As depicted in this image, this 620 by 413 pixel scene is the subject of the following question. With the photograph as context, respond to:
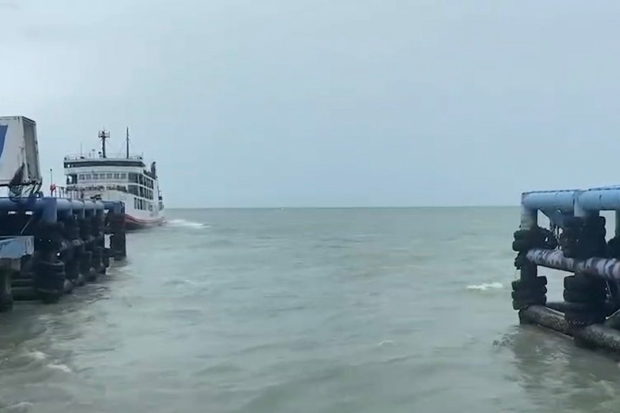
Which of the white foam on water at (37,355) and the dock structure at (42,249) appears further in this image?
the dock structure at (42,249)

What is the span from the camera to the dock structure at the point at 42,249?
60.4ft

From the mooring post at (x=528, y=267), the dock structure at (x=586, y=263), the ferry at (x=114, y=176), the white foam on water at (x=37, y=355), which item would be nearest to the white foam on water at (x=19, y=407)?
the white foam on water at (x=37, y=355)

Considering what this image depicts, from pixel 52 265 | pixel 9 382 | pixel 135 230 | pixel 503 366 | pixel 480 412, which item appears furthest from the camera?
pixel 135 230

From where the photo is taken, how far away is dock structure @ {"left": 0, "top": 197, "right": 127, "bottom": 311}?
18406 millimetres

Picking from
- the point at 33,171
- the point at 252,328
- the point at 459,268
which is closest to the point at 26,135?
the point at 33,171

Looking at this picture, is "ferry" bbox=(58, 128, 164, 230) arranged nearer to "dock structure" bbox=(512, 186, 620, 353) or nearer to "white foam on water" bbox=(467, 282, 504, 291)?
"white foam on water" bbox=(467, 282, 504, 291)

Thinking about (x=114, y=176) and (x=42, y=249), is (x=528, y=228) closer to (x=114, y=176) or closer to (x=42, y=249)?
(x=42, y=249)

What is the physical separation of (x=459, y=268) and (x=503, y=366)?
21014 mm

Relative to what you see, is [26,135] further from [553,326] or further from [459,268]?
[459,268]

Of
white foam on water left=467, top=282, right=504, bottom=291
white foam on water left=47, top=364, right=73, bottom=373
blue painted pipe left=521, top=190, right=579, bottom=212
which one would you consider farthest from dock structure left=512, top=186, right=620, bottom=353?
white foam on water left=467, top=282, right=504, bottom=291

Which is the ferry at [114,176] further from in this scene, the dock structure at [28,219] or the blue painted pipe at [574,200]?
the blue painted pipe at [574,200]

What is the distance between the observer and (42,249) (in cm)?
2025

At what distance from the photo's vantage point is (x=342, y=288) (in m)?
25.2

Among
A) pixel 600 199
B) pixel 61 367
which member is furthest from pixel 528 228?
pixel 61 367
